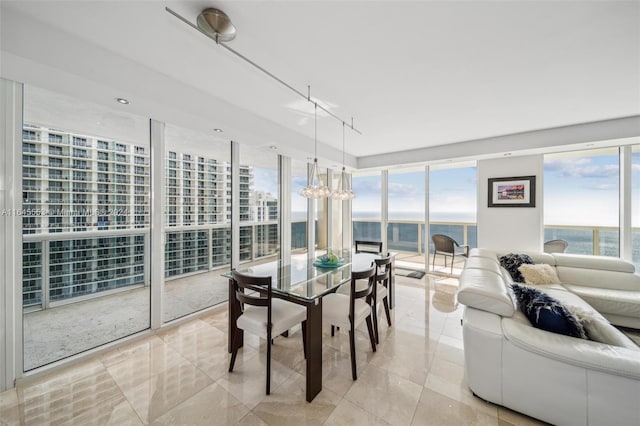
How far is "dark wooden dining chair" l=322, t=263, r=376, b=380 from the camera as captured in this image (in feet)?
6.72

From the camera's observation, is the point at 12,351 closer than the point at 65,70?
No

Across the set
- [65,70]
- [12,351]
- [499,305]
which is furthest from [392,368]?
[65,70]

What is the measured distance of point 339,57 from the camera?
6.33 feet

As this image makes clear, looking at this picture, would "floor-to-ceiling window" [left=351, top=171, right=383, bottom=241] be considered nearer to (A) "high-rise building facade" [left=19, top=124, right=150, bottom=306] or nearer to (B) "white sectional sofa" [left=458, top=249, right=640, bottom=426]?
(B) "white sectional sofa" [left=458, top=249, right=640, bottom=426]

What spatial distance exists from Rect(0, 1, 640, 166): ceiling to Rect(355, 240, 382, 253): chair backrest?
82.8 inches

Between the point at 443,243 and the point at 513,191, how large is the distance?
4.94 feet

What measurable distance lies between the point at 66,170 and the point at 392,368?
347cm

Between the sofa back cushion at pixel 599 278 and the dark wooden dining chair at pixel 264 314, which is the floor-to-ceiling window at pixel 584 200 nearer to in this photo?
the sofa back cushion at pixel 599 278

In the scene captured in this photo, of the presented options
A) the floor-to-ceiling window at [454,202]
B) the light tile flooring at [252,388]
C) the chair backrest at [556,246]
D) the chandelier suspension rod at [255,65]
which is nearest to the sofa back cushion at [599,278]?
the chair backrest at [556,246]

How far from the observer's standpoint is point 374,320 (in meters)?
2.52

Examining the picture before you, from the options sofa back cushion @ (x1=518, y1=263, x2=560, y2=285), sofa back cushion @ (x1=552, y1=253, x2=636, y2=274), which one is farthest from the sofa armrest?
sofa back cushion @ (x1=552, y1=253, x2=636, y2=274)

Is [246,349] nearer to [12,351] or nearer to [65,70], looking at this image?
[12,351]

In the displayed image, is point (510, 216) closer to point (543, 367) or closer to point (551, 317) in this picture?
point (551, 317)

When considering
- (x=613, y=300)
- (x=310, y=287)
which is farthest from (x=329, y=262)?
(x=613, y=300)
